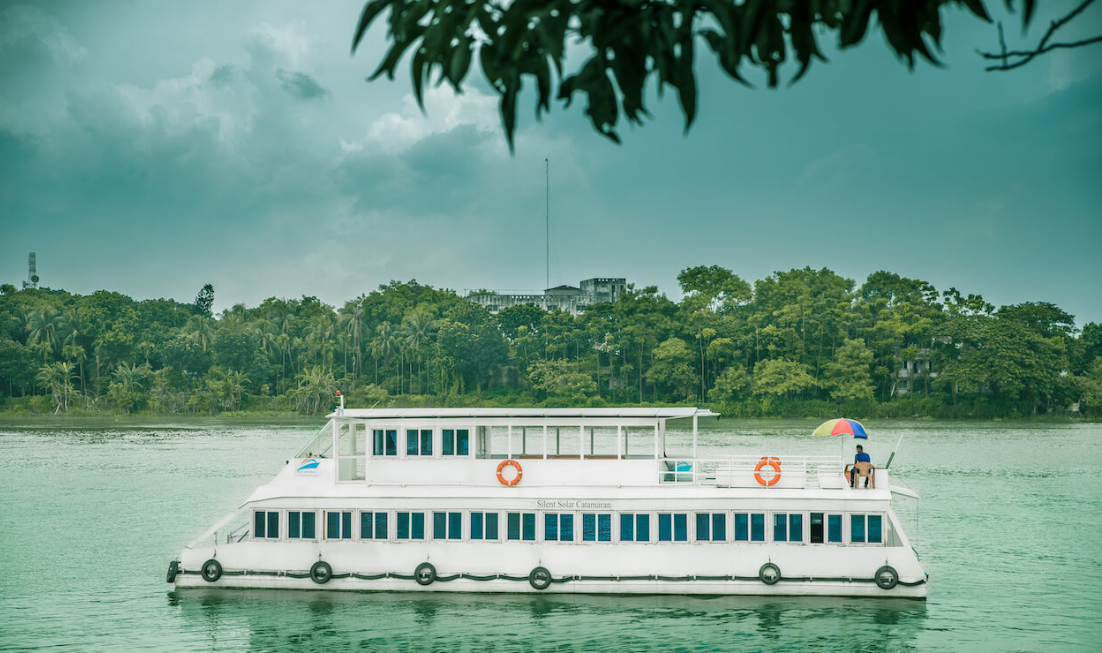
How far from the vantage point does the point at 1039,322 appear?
7112cm

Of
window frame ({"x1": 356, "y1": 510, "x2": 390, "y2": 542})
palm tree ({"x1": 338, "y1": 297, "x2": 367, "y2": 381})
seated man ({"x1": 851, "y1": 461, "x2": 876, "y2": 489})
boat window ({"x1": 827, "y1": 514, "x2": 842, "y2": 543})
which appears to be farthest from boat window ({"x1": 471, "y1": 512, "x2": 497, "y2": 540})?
palm tree ({"x1": 338, "y1": 297, "x2": 367, "y2": 381})

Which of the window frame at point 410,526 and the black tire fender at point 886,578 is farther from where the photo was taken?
the window frame at point 410,526

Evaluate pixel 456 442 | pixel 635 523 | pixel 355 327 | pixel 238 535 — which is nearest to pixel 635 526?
pixel 635 523

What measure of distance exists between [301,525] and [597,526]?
17.0ft

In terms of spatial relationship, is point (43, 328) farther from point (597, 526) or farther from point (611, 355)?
point (597, 526)

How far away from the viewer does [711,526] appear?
683 inches

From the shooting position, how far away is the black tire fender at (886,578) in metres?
17.1

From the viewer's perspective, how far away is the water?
16.4 meters

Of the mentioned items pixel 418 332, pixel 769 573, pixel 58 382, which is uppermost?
pixel 418 332

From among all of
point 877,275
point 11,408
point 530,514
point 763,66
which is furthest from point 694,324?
point 763,66

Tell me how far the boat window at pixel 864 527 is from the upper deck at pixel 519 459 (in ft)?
2.45

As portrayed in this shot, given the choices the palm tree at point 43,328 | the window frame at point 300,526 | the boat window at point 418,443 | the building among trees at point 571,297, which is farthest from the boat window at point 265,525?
the building among trees at point 571,297

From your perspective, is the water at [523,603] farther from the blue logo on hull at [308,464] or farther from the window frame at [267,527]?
the blue logo on hull at [308,464]

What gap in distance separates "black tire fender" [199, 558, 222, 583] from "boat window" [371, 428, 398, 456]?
3.33 m
